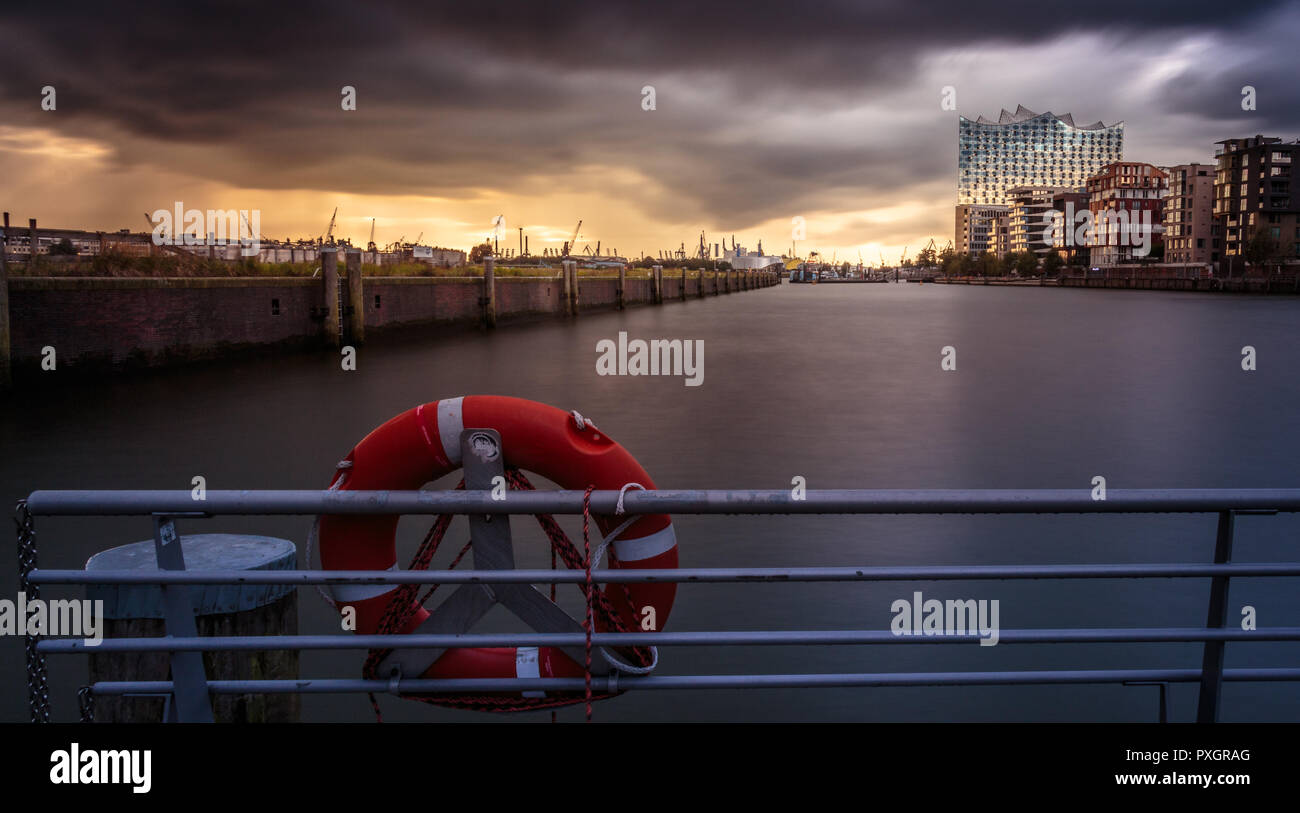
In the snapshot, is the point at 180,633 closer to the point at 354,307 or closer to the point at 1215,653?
the point at 1215,653

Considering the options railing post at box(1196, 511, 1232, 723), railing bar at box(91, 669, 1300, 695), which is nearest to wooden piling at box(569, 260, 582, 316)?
railing bar at box(91, 669, 1300, 695)

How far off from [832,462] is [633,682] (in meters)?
15.7

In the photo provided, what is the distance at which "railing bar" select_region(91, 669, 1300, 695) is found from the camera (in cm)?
370

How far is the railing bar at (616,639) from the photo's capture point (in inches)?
141

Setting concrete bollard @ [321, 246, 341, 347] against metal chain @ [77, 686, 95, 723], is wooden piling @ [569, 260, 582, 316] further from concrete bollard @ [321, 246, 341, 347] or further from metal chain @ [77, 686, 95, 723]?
metal chain @ [77, 686, 95, 723]

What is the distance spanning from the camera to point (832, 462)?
19219mm

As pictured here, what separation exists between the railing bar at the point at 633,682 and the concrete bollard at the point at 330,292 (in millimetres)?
27826

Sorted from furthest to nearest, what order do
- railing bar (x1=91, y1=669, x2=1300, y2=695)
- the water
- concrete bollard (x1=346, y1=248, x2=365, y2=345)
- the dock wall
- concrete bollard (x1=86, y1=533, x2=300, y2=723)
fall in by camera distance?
1. concrete bollard (x1=346, y1=248, x2=365, y2=345)
2. the dock wall
3. the water
4. concrete bollard (x1=86, y1=533, x2=300, y2=723)
5. railing bar (x1=91, y1=669, x2=1300, y2=695)

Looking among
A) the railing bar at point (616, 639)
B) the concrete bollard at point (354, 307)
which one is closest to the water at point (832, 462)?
the concrete bollard at point (354, 307)

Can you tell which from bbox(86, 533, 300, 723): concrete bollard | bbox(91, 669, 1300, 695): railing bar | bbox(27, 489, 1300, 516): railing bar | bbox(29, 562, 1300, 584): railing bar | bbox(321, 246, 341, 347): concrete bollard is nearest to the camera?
bbox(27, 489, 1300, 516): railing bar

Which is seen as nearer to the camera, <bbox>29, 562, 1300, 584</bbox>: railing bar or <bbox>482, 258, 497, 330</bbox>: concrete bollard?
<bbox>29, 562, 1300, 584</bbox>: railing bar

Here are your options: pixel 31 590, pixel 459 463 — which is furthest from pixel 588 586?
pixel 31 590
